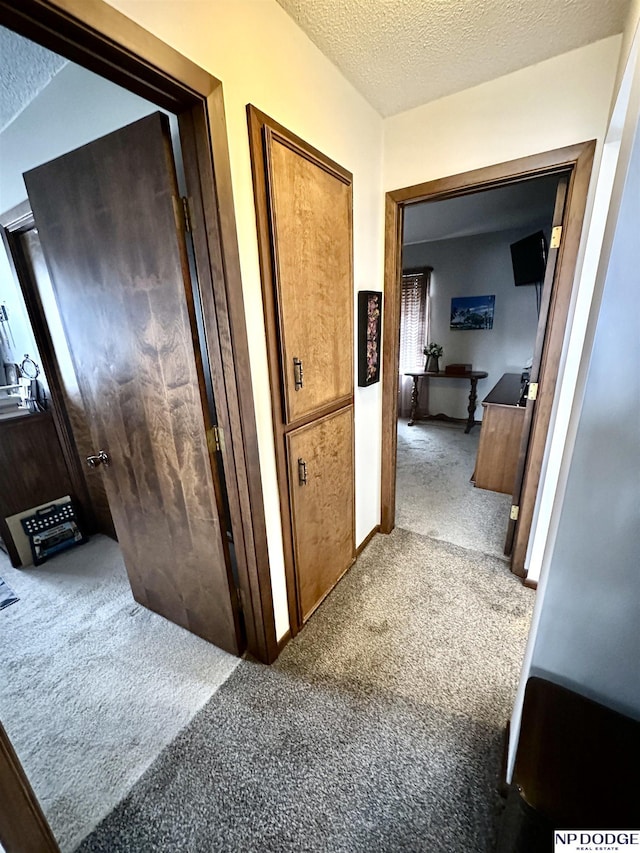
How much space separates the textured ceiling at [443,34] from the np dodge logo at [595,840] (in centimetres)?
226

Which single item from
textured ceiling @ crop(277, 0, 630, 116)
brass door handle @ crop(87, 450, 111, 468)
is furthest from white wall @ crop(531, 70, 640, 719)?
brass door handle @ crop(87, 450, 111, 468)

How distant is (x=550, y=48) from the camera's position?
1358 mm

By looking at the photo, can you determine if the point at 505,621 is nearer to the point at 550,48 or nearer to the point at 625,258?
the point at 625,258

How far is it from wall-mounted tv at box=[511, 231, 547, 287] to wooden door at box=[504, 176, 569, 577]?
1640 millimetres

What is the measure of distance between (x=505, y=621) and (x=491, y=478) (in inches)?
61.9

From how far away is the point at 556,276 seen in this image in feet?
5.28

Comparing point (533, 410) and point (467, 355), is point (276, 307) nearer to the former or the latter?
point (533, 410)

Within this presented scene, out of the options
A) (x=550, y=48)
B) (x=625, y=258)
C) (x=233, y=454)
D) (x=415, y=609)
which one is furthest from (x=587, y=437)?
(x=550, y=48)

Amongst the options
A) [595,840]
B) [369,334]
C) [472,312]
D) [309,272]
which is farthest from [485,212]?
[595,840]

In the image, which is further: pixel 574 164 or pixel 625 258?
pixel 574 164

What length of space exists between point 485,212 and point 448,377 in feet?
6.76

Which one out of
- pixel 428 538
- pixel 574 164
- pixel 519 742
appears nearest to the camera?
pixel 519 742

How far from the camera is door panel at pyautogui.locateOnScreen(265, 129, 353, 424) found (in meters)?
1.24

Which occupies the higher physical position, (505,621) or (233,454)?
(233,454)
